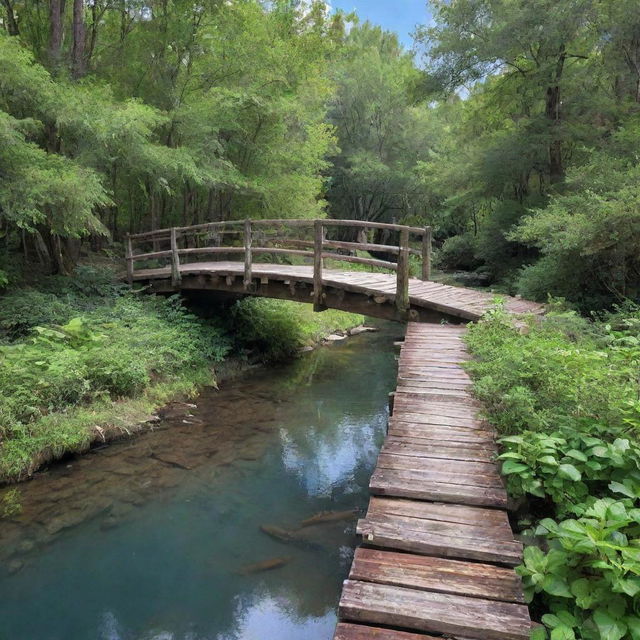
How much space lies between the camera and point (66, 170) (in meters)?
7.59

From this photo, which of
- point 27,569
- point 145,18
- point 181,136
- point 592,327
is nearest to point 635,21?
point 592,327

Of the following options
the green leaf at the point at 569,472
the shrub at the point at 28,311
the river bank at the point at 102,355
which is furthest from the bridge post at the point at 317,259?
the green leaf at the point at 569,472

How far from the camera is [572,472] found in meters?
2.72

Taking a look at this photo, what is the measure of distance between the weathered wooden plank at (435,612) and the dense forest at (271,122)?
6.58 meters

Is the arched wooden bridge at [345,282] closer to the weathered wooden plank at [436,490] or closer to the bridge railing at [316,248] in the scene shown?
the bridge railing at [316,248]

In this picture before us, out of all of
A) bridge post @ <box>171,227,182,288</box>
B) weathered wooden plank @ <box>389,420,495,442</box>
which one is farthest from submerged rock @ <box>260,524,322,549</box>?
bridge post @ <box>171,227,182,288</box>

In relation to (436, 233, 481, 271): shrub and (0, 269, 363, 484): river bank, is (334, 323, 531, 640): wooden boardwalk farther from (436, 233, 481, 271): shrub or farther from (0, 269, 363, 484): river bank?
(436, 233, 481, 271): shrub

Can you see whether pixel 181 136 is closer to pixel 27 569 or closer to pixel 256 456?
pixel 256 456

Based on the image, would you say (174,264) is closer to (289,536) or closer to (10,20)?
(10,20)

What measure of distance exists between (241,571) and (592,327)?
4.79 meters

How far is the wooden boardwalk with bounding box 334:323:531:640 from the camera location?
206 cm

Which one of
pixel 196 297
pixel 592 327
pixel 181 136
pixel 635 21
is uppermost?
pixel 635 21

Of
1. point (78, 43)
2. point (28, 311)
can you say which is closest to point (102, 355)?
point (28, 311)

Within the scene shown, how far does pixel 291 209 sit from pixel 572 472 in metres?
13.2
